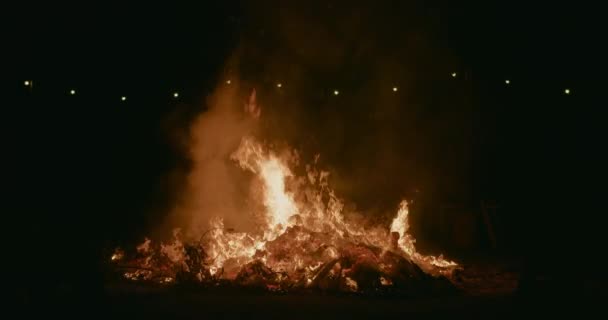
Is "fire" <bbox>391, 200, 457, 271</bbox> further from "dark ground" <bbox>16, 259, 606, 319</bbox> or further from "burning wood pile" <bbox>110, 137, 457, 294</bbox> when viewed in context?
"dark ground" <bbox>16, 259, 606, 319</bbox>

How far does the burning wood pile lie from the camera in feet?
26.6

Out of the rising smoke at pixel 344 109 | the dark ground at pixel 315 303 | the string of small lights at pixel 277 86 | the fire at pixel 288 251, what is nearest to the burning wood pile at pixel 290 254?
the fire at pixel 288 251

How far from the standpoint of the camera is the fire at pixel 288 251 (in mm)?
8188

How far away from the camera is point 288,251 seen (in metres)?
8.68

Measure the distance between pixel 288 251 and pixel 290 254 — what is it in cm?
5

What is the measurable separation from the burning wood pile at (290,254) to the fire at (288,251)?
0.01 meters

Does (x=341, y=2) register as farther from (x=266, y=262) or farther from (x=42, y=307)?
(x=42, y=307)

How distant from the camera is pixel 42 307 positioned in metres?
6.62

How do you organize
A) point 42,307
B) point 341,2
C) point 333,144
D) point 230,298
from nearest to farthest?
point 42,307
point 230,298
point 341,2
point 333,144

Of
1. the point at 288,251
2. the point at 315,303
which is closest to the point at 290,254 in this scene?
→ the point at 288,251

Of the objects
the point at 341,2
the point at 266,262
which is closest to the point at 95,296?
the point at 266,262

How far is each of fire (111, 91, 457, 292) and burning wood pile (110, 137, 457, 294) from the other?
1 centimetres

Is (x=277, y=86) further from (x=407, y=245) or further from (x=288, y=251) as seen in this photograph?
(x=288, y=251)

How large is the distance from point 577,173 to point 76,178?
10144 mm
